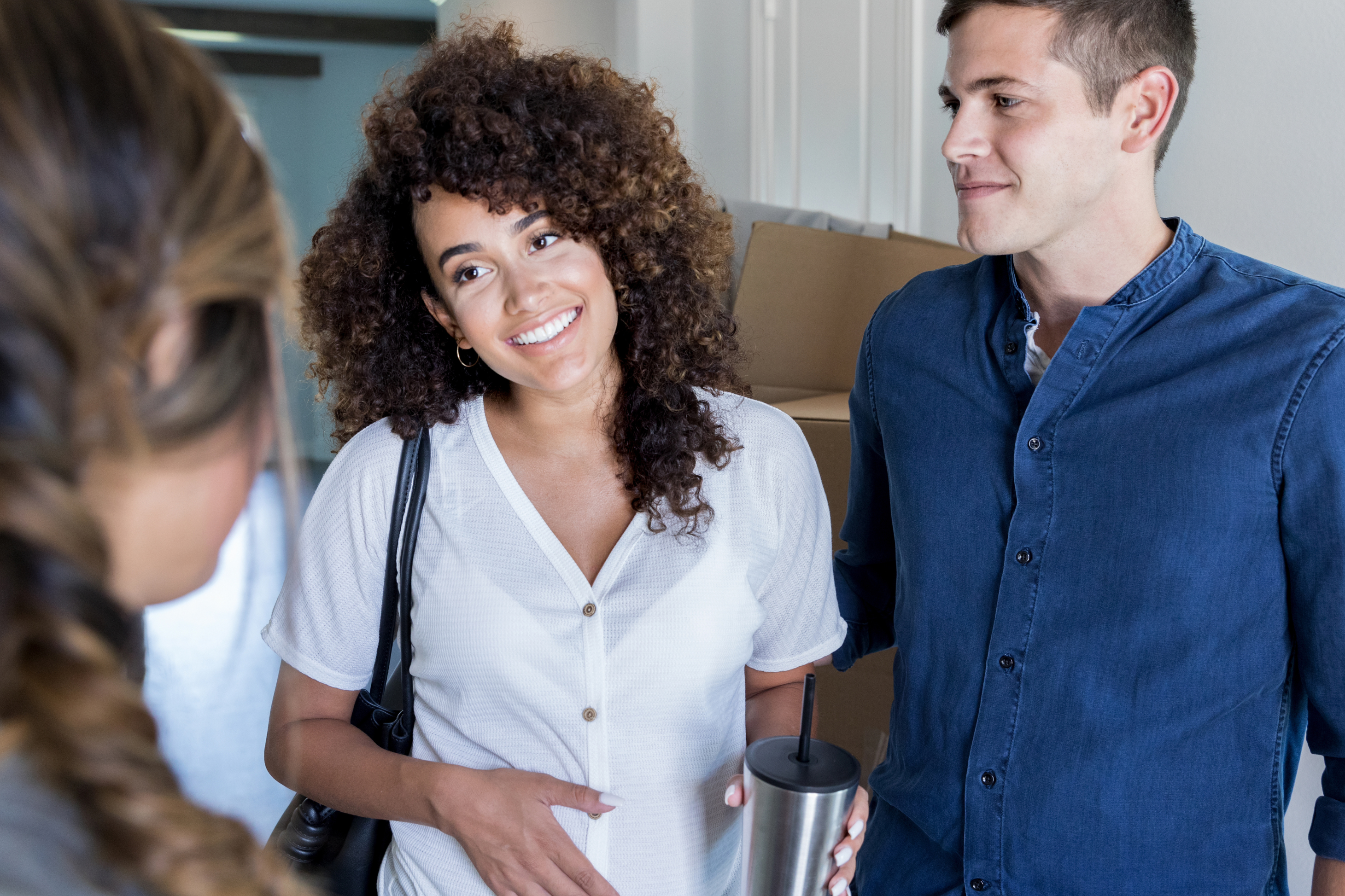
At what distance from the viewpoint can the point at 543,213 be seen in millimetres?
1227

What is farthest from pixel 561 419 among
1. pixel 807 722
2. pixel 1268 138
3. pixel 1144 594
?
pixel 1268 138

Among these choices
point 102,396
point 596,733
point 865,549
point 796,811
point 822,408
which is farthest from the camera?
point 822,408

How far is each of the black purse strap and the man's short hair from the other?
2.79 ft

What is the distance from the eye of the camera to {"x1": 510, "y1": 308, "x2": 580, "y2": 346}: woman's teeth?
3.90 ft

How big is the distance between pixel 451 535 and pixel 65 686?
0.70m

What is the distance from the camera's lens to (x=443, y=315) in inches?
51.7

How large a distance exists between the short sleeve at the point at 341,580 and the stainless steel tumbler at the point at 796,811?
0.51 metres

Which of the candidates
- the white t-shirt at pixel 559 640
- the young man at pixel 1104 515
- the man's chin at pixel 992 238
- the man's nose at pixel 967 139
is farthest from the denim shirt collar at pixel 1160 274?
the white t-shirt at pixel 559 640

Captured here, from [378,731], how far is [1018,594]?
0.76 metres

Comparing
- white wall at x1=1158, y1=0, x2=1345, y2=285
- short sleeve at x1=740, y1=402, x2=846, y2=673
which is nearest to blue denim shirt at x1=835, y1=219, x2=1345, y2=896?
short sleeve at x1=740, y1=402, x2=846, y2=673

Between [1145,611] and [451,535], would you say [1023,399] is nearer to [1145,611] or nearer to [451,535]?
[1145,611]

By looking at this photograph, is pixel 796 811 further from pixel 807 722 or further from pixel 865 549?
pixel 865 549

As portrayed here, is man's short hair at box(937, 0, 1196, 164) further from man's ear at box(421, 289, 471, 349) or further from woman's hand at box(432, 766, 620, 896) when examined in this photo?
woman's hand at box(432, 766, 620, 896)

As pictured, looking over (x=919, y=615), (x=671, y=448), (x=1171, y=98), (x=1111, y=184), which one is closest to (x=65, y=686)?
(x=671, y=448)
